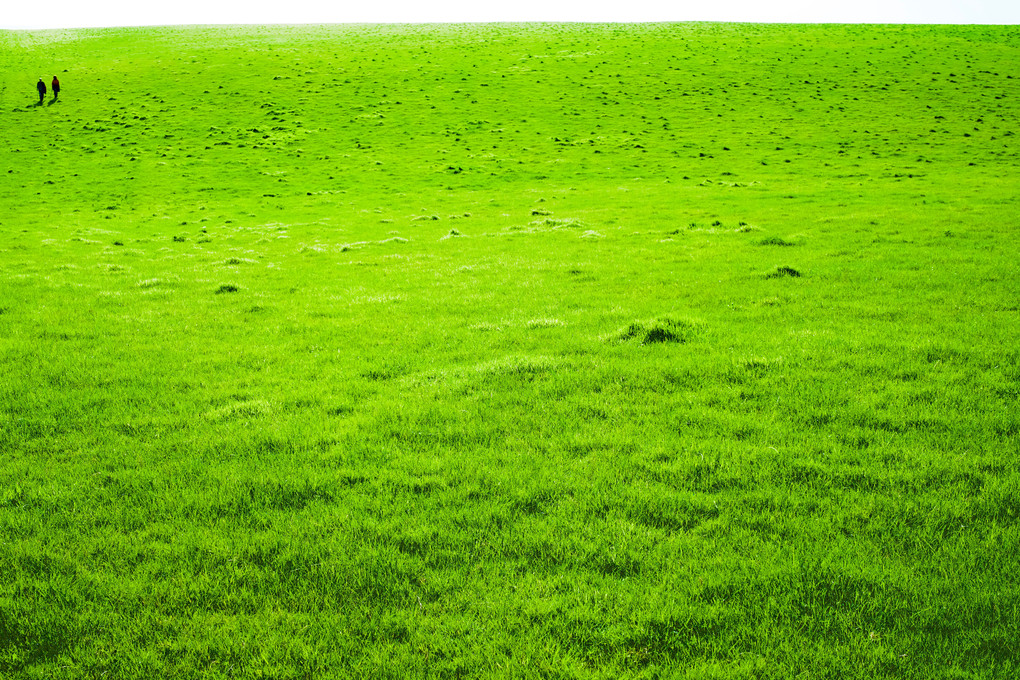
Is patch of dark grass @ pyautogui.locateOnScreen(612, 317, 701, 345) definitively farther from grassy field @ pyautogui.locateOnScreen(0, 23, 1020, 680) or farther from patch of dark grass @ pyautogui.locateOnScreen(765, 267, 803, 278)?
patch of dark grass @ pyautogui.locateOnScreen(765, 267, 803, 278)

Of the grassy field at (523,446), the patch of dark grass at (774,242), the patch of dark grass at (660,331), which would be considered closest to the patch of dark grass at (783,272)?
the grassy field at (523,446)

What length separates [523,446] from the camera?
7.46m

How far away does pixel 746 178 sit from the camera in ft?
115

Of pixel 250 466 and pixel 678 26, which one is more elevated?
pixel 678 26

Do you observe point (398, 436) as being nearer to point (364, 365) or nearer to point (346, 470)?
point (346, 470)

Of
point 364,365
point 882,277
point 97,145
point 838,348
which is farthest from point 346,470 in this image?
point 97,145

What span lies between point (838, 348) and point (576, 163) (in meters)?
32.2

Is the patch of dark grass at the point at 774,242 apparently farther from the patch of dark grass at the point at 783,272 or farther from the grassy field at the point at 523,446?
the patch of dark grass at the point at 783,272

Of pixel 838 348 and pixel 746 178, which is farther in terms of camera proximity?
pixel 746 178

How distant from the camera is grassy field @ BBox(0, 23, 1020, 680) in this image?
4.66m

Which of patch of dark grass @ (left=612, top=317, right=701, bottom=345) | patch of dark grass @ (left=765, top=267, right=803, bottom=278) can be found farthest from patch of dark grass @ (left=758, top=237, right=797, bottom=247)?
patch of dark grass @ (left=612, top=317, right=701, bottom=345)

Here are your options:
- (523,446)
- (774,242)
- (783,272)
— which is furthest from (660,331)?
(774,242)

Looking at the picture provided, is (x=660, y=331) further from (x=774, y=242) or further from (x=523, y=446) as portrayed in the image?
(x=774, y=242)

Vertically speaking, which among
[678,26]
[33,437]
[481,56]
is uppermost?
[678,26]
